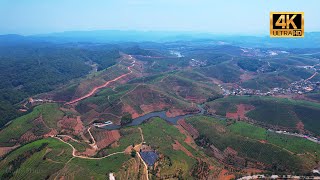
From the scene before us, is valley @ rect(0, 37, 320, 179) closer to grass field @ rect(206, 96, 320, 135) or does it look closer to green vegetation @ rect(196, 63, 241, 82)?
grass field @ rect(206, 96, 320, 135)

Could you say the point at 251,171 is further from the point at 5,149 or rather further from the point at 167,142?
the point at 5,149

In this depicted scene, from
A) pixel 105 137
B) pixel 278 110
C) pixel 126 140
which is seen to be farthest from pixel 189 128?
pixel 278 110

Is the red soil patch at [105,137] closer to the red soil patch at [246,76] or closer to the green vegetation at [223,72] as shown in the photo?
the green vegetation at [223,72]

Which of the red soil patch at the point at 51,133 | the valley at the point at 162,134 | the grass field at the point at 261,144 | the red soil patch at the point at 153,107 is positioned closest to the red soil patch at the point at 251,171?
the valley at the point at 162,134

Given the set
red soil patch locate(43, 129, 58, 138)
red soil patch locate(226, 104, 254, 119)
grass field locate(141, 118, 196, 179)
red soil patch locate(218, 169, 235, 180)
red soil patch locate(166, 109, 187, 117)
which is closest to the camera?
red soil patch locate(218, 169, 235, 180)

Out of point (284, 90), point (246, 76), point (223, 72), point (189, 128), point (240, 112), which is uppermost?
point (223, 72)

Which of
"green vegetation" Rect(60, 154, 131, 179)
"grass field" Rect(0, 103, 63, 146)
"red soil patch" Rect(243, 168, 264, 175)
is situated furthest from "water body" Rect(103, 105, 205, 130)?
"red soil patch" Rect(243, 168, 264, 175)
